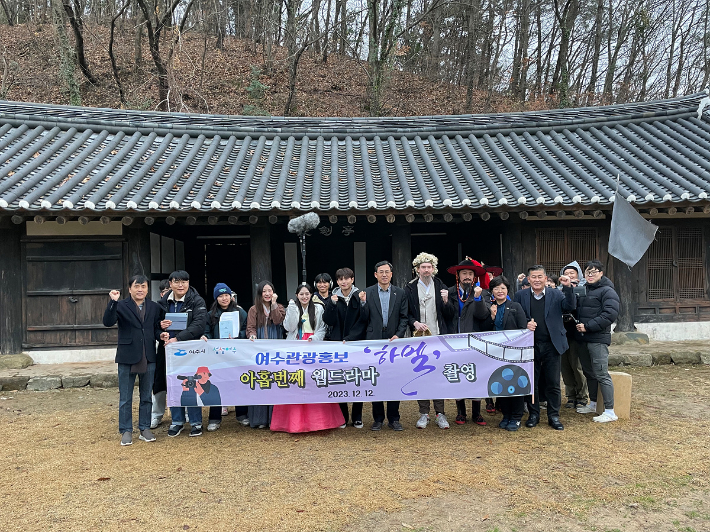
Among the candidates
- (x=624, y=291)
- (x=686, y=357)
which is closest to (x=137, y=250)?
(x=624, y=291)

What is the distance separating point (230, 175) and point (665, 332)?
28.2 feet

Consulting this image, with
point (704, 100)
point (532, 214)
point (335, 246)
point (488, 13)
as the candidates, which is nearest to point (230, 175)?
point (335, 246)

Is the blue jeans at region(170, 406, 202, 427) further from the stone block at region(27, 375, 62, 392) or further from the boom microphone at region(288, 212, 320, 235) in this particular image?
the stone block at region(27, 375, 62, 392)

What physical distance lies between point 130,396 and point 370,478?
2615mm

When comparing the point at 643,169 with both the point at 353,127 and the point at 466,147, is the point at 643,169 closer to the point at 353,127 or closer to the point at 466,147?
the point at 466,147

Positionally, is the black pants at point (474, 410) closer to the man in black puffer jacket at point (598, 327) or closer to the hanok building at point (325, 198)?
the man in black puffer jacket at point (598, 327)

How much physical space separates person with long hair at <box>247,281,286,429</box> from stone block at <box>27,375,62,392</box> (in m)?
3.91

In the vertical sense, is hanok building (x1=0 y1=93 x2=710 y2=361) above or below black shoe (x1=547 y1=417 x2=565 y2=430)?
above

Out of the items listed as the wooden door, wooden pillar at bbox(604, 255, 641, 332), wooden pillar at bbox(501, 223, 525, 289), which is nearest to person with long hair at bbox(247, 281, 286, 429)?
the wooden door

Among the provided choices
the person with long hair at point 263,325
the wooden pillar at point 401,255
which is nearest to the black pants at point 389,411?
the person with long hair at point 263,325

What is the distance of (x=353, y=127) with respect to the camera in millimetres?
11016

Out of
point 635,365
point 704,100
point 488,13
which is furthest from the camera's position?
point 488,13

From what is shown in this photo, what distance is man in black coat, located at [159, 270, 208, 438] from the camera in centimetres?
521

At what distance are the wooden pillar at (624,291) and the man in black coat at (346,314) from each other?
588cm
